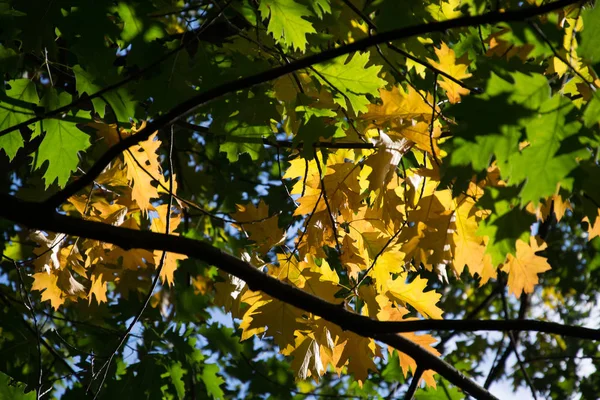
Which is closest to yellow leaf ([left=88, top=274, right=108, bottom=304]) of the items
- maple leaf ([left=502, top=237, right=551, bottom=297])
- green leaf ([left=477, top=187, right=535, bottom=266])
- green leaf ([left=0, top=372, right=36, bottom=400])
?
green leaf ([left=0, top=372, right=36, bottom=400])

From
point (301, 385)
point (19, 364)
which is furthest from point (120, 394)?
point (301, 385)

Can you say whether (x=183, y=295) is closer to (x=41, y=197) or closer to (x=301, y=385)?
(x=41, y=197)

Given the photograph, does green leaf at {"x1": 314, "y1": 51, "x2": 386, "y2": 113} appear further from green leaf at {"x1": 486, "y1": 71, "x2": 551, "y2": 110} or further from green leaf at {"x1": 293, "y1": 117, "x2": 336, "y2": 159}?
green leaf at {"x1": 486, "y1": 71, "x2": 551, "y2": 110}

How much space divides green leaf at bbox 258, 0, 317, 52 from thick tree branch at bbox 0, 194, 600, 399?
1008 mm

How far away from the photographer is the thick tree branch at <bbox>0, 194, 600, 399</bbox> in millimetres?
1376

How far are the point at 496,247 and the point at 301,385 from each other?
230 inches

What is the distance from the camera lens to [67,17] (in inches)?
82.4

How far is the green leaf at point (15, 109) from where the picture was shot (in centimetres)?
228

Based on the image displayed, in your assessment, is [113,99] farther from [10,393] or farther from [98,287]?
[10,393]

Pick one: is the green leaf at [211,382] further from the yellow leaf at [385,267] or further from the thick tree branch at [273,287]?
the thick tree branch at [273,287]

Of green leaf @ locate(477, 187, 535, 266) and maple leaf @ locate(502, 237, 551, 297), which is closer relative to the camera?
green leaf @ locate(477, 187, 535, 266)

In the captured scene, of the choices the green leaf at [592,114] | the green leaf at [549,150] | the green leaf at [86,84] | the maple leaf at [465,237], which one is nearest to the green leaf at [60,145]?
the green leaf at [86,84]

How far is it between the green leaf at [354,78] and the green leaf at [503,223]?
0.67 meters

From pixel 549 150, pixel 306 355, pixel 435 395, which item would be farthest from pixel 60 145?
pixel 435 395
